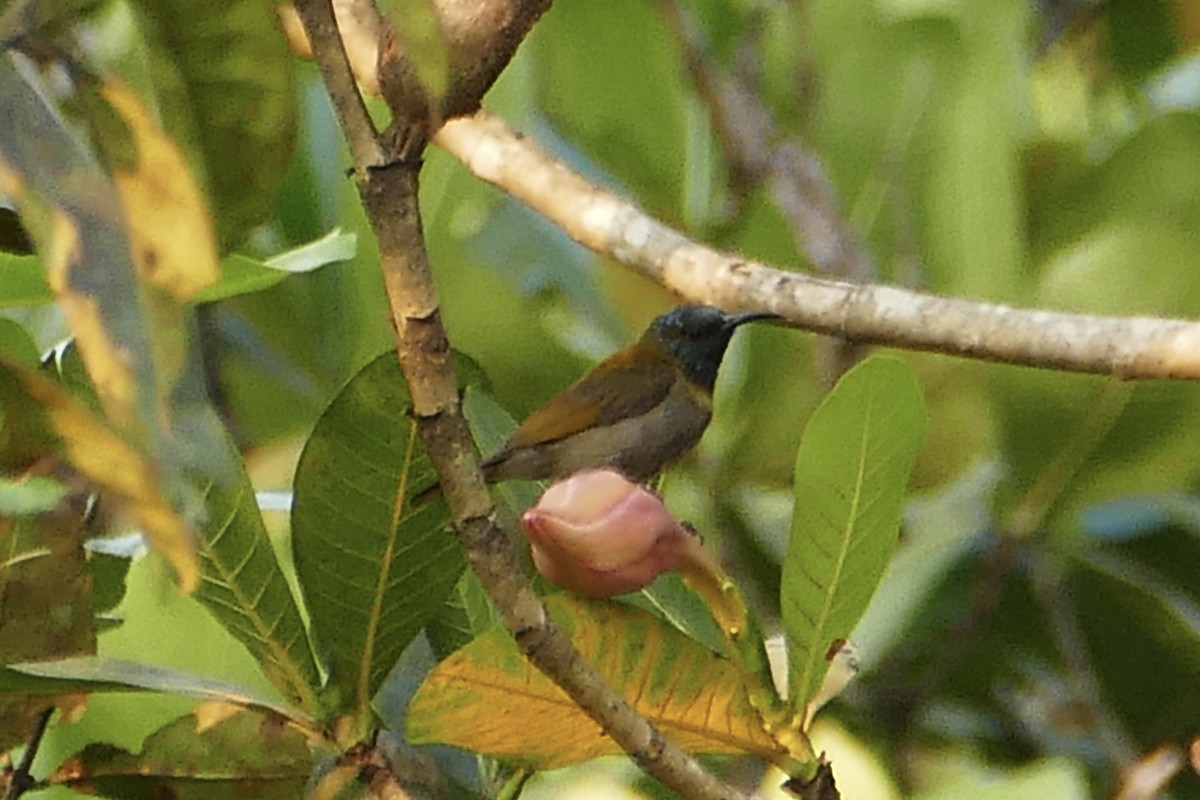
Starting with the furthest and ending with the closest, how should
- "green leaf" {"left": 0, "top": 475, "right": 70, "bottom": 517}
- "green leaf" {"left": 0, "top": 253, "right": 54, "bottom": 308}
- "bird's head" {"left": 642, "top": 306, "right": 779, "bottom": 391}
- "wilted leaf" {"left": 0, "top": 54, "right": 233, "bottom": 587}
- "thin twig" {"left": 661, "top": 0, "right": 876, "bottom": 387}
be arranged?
"thin twig" {"left": 661, "top": 0, "right": 876, "bottom": 387}
"bird's head" {"left": 642, "top": 306, "right": 779, "bottom": 391}
"green leaf" {"left": 0, "top": 253, "right": 54, "bottom": 308}
"green leaf" {"left": 0, "top": 475, "right": 70, "bottom": 517}
"wilted leaf" {"left": 0, "top": 54, "right": 233, "bottom": 587}

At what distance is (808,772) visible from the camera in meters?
0.49

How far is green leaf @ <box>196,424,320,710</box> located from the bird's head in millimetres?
498

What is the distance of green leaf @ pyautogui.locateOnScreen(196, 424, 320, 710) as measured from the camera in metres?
0.51

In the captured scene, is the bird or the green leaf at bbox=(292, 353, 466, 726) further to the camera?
the bird

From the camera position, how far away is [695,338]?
1.12m

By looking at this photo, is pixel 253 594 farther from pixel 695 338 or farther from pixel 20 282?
pixel 695 338

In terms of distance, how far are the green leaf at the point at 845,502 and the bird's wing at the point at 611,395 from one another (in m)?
0.55

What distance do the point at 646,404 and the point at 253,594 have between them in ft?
2.39

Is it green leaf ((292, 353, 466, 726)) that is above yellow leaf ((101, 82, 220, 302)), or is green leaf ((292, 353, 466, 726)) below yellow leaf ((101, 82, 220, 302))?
above

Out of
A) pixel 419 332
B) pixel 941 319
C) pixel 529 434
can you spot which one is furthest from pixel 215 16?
pixel 529 434

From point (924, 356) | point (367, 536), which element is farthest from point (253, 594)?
point (924, 356)

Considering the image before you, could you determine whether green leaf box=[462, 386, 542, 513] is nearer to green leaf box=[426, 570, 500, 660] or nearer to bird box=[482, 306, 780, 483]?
green leaf box=[426, 570, 500, 660]

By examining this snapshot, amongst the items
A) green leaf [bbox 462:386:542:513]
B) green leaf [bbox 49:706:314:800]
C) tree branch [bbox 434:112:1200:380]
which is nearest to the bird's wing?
tree branch [bbox 434:112:1200:380]

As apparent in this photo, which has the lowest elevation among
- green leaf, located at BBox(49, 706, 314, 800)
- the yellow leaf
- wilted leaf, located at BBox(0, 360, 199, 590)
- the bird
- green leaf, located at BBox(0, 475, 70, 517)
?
wilted leaf, located at BBox(0, 360, 199, 590)
